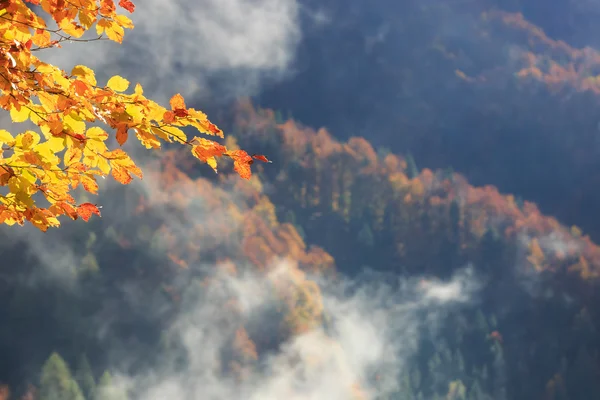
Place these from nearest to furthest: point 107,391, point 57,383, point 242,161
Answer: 1. point 242,161
2. point 57,383
3. point 107,391

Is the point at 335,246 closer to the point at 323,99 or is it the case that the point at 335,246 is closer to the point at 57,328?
the point at 323,99

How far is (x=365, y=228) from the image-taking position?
12488 cm

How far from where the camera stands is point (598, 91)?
12781cm

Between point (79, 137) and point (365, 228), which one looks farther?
point (365, 228)

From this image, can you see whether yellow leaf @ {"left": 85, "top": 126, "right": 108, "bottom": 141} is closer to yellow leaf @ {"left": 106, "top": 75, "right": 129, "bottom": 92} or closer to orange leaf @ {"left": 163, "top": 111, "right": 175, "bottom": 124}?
yellow leaf @ {"left": 106, "top": 75, "right": 129, "bottom": 92}

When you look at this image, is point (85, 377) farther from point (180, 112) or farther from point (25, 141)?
point (180, 112)

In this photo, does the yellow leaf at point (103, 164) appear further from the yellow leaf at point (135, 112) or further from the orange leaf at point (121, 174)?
the yellow leaf at point (135, 112)

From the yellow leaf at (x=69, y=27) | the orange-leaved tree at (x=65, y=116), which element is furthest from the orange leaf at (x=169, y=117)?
the yellow leaf at (x=69, y=27)

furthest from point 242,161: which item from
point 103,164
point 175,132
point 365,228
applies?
point 365,228

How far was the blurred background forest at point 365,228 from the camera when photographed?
10606cm

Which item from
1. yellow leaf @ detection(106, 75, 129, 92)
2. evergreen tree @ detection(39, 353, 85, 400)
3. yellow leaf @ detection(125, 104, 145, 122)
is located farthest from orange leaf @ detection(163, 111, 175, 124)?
evergreen tree @ detection(39, 353, 85, 400)

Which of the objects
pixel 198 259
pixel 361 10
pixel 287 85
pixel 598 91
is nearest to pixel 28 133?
pixel 198 259

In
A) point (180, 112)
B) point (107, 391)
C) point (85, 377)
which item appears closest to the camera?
point (180, 112)

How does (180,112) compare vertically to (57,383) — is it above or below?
below
